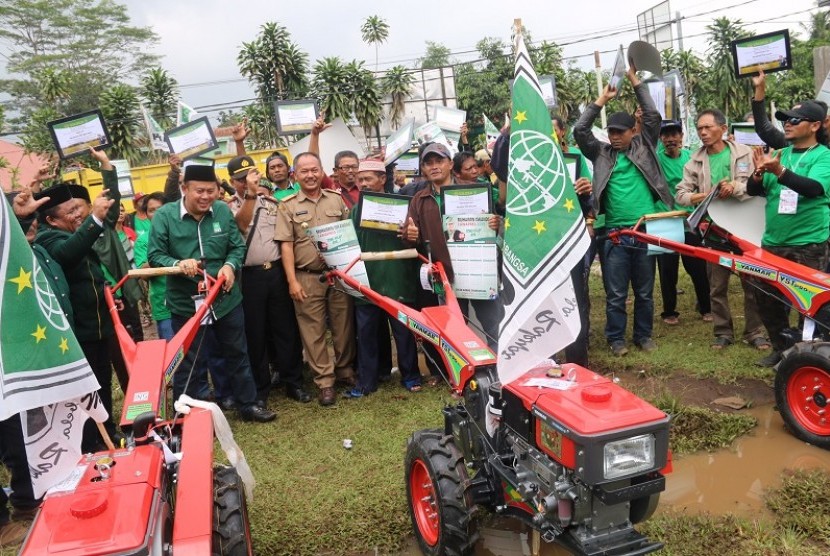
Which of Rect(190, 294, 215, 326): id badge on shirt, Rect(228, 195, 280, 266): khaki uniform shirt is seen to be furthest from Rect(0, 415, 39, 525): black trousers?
Rect(228, 195, 280, 266): khaki uniform shirt

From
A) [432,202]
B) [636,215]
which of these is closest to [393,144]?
[432,202]

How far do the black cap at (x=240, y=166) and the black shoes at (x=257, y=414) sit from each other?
7.42 ft

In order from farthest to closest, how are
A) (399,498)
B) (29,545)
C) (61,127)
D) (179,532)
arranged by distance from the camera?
(61,127), (399,498), (179,532), (29,545)

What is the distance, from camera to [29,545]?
1939 mm

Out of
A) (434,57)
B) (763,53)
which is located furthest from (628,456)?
(434,57)

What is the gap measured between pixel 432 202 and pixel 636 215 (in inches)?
78.7

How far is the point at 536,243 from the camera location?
281cm

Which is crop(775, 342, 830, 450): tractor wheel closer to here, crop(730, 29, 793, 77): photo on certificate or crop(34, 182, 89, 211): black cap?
crop(730, 29, 793, 77): photo on certificate

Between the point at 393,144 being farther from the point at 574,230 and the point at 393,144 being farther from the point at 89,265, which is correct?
the point at 574,230

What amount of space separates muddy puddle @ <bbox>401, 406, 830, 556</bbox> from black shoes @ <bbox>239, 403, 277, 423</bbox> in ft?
7.67

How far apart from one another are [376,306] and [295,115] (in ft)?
10.9

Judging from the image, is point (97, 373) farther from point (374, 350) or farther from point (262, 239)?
point (374, 350)

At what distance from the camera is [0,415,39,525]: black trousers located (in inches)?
159

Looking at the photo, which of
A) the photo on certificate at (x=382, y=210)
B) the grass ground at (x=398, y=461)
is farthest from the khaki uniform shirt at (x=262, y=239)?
the grass ground at (x=398, y=461)
